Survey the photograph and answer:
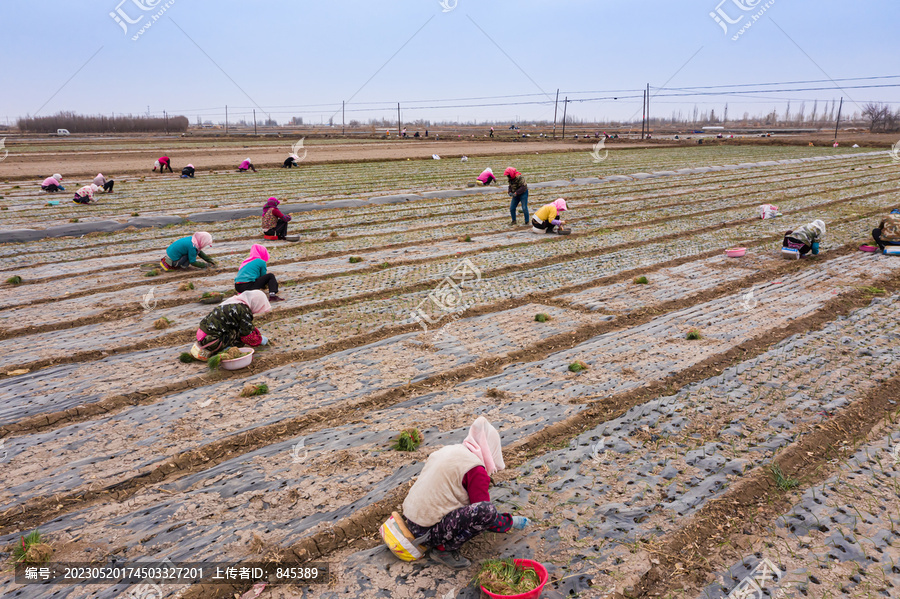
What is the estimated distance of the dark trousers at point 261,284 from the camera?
9195mm

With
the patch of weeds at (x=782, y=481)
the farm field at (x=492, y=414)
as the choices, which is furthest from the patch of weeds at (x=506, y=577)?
the patch of weeds at (x=782, y=481)

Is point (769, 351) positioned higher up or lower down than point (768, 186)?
lower down

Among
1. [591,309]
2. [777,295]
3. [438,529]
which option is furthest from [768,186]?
[438,529]

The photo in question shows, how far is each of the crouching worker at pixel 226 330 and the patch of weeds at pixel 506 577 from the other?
15.2 ft

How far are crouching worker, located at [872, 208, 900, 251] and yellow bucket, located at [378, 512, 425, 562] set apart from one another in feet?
41.1

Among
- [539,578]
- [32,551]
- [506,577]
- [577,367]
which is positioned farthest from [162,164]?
[539,578]

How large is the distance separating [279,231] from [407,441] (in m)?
10.4

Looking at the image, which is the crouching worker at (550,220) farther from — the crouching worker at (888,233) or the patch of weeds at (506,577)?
the patch of weeds at (506,577)

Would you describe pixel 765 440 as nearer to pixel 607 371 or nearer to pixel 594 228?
pixel 607 371

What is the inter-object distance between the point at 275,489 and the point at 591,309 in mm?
5723

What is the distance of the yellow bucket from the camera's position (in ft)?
12.6

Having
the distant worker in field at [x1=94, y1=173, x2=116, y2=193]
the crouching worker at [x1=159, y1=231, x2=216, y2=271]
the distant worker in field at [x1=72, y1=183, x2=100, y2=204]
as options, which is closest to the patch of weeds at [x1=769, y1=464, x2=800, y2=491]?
the crouching worker at [x1=159, y1=231, x2=216, y2=271]

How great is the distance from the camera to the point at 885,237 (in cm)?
1194

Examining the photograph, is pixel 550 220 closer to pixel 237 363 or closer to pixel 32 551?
pixel 237 363
